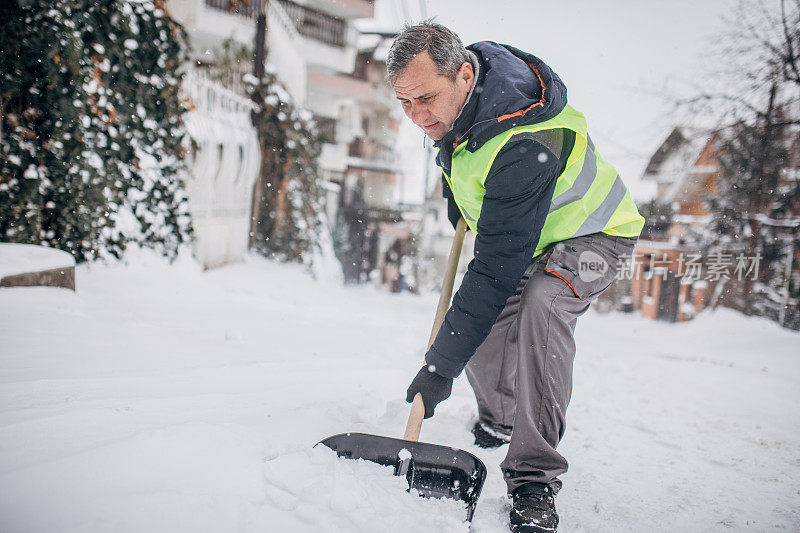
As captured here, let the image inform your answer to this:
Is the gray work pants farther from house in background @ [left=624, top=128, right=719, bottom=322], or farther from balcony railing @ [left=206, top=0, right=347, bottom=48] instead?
balcony railing @ [left=206, top=0, right=347, bottom=48]

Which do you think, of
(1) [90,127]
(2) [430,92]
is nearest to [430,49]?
(2) [430,92]

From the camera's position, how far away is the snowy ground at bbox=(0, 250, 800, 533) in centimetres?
127

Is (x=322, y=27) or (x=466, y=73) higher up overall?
(x=322, y=27)

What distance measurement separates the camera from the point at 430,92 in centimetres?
162

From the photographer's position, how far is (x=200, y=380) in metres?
2.13

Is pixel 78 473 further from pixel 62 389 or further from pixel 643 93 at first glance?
pixel 643 93

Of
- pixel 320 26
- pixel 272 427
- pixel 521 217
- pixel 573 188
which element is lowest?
pixel 272 427

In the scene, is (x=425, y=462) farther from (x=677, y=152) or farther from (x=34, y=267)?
(x=677, y=152)

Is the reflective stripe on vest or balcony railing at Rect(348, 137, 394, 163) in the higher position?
balcony railing at Rect(348, 137, 394, 163)

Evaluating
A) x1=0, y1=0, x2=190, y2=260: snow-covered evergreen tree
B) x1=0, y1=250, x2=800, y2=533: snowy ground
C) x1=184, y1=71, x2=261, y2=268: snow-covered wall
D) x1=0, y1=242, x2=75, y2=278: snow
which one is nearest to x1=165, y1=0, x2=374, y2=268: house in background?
x1=184, y1=71, x2=261, y2=268: snow-covered wall

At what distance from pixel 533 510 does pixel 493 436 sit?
62cm

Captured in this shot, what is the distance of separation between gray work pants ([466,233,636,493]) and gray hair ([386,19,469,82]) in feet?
2.32

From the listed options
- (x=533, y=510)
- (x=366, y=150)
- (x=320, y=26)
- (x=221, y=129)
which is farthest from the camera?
(x=366, y=150)

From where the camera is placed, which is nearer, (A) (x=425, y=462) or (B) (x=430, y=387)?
(A) (x=425, y=462)
